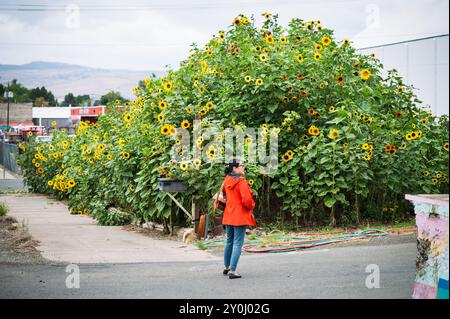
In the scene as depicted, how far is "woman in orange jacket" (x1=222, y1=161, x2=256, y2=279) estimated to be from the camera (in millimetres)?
7926

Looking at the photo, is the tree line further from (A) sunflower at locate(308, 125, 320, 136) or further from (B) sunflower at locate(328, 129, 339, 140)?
(B) sunflower at locate(328, 129, 339, 140)

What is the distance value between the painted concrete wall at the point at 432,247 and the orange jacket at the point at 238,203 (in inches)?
94.1

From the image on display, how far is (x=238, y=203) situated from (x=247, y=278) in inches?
36.8

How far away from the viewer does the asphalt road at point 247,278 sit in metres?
7.10

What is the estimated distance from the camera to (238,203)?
7984 millimetres

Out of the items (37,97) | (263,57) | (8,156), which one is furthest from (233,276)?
(37,97)

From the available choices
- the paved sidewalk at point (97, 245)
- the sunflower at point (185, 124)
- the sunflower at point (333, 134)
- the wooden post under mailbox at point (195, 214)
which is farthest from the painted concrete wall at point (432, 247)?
the sunflower at point (185, 124)

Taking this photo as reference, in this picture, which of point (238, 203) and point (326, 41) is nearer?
point (238, 203)

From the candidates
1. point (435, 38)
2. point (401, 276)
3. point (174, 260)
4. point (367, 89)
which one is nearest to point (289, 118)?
point (367, 89)

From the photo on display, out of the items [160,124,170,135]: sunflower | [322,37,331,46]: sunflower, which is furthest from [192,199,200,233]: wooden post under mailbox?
[322,37,331,46]: sunflower

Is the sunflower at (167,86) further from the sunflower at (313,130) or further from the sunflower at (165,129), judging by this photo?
the sunflower at (313,130)

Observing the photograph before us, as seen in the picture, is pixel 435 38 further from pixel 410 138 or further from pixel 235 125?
pixel 235 125

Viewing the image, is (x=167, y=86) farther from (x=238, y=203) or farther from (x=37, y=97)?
(x=37, y=97)

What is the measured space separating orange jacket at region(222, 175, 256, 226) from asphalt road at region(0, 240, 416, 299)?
0.72m
